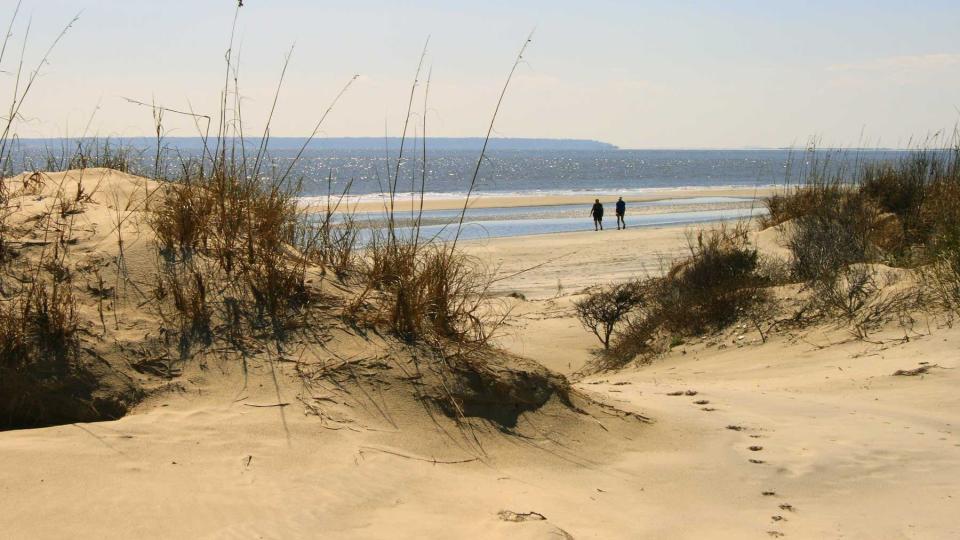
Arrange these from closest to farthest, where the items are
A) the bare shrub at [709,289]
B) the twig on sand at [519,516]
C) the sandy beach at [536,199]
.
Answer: the twig on sand at [519,516] < the bare shrub at [709,289] < the sandy beach at [536,199]

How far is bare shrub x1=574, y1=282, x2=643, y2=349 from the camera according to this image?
1027cm

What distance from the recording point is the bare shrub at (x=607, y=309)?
10.3m

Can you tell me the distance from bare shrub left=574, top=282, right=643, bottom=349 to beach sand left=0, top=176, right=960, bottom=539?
14.3 feet

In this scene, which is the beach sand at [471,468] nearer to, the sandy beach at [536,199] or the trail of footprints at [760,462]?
the trail of footprints at [760,462]

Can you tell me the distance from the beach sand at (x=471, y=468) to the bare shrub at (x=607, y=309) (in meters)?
A: 4.37

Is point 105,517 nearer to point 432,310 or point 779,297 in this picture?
point 432,310

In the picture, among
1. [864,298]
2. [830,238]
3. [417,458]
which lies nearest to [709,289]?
[830,238]

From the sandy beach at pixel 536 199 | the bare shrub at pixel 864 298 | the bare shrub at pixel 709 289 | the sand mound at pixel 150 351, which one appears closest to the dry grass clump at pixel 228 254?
the sand mound at pixel 150 351

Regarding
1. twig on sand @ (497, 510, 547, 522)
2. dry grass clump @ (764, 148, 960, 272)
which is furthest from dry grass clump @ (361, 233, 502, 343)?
dry grass clump @ (764, 148, 960, 272)

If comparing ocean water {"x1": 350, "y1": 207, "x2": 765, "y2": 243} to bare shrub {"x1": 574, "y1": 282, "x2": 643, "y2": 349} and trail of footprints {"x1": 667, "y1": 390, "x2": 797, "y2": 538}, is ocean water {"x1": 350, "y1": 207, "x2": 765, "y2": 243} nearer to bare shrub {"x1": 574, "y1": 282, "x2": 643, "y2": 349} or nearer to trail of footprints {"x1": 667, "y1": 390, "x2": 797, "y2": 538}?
bare shrub {"x1": 574, "y1": 282, "x2": 643, "y2": 349}

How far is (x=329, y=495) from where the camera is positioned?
3.42m

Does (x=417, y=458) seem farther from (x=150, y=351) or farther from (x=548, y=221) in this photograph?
(x=548, y=221)

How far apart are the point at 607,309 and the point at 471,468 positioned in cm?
657

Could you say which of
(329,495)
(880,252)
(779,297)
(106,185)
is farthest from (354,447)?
(880,252)
